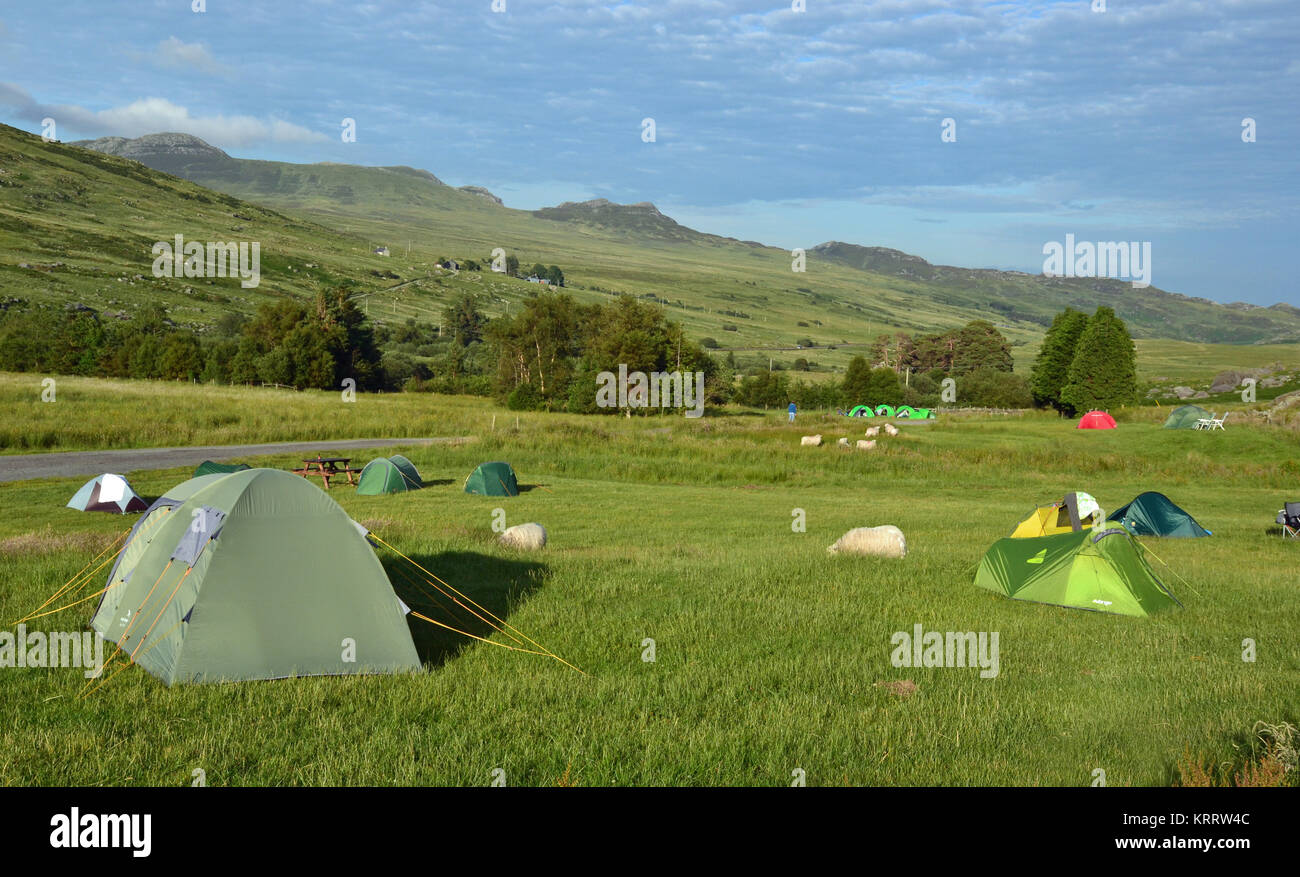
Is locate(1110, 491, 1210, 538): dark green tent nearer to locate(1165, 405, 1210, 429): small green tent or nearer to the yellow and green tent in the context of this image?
the yellow and green tent

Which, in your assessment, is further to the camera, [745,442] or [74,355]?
[74,355]

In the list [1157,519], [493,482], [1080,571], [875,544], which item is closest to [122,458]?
[493,482]

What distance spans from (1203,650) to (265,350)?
90393 millimetres

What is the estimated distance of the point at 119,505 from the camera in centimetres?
2314

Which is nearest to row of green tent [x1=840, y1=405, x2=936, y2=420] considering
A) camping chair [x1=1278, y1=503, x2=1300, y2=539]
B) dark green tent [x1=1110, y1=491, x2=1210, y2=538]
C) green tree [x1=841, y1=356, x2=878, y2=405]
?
green tree [x1=841, y1=356, x2=878, y2=405]

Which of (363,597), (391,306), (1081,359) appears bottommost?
(363,597)

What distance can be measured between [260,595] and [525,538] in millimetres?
8576

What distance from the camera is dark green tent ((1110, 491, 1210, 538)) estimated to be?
22703 mm

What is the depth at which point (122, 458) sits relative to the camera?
33938 mm

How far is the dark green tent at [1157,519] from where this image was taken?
2270 cm

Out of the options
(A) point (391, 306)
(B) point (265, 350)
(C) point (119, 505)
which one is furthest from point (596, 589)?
(A) point (391, 306)

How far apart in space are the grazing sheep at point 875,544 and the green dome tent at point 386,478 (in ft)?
55.9

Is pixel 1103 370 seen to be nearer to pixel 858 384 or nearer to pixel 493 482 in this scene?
pixel 858 384
